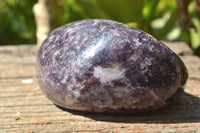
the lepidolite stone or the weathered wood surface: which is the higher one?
the lepidolite stone

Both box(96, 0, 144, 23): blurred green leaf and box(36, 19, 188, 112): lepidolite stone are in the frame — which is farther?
Result: box(96, 0, 144, 23): blurred green leaf

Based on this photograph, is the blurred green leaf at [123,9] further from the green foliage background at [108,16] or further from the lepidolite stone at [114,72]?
the lepidolite stone at [114,72]

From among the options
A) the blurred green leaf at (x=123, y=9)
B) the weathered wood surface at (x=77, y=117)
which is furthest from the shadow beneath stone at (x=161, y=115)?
the blurred green leaf at (x=123, y=9)

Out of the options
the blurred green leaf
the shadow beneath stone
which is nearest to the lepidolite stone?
the shadow beneath stone

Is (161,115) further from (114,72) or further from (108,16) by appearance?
(108,16)

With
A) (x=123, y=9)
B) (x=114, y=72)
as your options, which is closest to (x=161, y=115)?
(x=114, y=72)

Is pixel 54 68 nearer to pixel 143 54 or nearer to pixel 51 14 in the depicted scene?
pixel 143 54

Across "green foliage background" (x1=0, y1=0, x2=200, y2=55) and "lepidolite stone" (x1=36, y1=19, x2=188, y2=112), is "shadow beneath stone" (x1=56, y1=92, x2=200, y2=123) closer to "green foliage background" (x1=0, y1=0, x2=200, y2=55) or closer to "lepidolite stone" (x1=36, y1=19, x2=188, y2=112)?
"lepidolite stone" (x1=36, y1=19, x2=188, y2=112)

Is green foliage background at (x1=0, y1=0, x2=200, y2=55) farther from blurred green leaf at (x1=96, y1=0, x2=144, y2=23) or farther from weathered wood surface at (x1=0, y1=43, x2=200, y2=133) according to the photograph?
weathered wood surface at (x1=0, y1=43, x2=200, y2=133)
